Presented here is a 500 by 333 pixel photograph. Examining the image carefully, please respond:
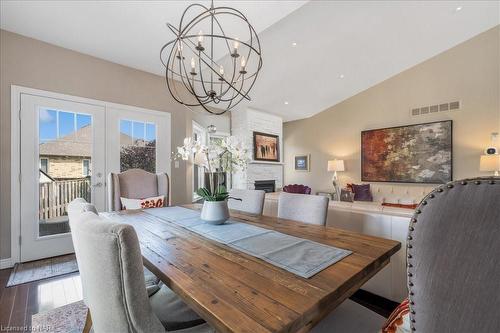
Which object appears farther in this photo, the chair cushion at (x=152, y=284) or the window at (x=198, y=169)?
the window at (x=198, y=169)

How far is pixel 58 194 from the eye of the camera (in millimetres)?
2947

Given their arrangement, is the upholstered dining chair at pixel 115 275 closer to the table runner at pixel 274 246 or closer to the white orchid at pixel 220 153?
the table runner at pixel 274 246

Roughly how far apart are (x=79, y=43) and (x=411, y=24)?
483cm

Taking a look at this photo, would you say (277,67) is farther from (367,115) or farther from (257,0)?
(367,115)

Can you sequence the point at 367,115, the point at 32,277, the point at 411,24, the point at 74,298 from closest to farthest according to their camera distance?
the point at 74,298
the point at 32,277
the point at 411,24
the point at 367,115

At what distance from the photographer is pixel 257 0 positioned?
2426 mm

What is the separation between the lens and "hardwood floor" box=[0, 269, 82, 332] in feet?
5.62

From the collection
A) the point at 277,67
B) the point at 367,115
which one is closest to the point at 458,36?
the point at 367,115

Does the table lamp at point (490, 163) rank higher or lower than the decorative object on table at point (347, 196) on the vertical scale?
higher

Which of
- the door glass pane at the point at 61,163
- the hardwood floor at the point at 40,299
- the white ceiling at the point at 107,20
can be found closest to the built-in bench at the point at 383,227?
the hardwood floor at the point at 40,299

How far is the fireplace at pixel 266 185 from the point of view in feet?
17.6

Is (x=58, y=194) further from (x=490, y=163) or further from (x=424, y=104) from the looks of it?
(x=424, y=104)

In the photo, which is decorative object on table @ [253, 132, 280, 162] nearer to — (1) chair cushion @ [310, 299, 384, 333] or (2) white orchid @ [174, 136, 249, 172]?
(2) white orchid @ [174, 136, 249, 172]

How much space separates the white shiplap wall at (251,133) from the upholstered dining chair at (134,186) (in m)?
2.31
